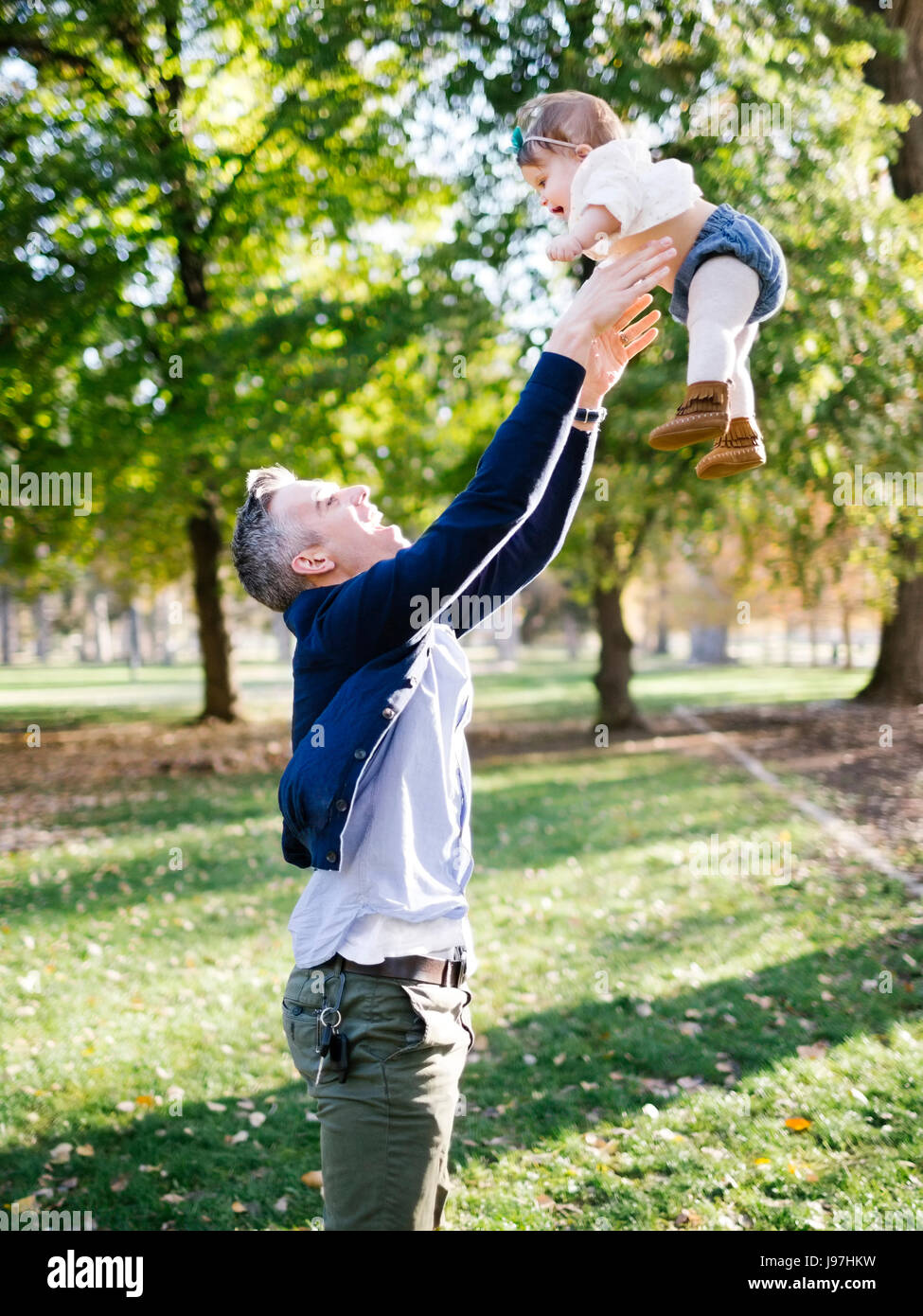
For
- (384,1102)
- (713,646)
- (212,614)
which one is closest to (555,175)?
(384,1102)

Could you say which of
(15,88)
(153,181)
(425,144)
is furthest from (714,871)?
(15,88)

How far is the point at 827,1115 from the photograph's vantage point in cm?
477

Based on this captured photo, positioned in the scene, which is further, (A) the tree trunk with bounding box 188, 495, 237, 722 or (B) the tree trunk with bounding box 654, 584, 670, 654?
(B) the tree trunk with bounding box 654, 584, 670, 654

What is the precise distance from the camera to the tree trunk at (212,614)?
20.0 m

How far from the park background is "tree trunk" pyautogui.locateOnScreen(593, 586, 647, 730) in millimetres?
93

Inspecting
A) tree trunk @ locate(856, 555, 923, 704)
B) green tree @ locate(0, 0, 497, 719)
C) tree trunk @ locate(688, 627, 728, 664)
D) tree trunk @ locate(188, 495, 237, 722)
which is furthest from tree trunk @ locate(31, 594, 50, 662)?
tree trunk @ locate(856, 555, 923, 704)

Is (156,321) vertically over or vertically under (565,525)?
over

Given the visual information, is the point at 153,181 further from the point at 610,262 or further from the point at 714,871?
the point at 610,262

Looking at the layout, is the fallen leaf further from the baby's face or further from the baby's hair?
the baby's hair

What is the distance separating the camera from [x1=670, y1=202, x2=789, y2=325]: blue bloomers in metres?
2.57

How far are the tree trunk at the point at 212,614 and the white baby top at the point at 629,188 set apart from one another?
1734 centimetres
